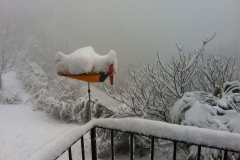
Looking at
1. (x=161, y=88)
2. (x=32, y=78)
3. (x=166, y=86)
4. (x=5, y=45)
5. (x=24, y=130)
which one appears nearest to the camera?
(x=166, y=86)

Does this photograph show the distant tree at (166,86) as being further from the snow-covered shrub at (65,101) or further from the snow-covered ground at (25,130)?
the snow-covered shrub at (65,101)

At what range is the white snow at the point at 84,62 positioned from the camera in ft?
5.33

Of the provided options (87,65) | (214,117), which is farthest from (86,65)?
(214,117)

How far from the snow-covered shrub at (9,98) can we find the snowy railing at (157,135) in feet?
35.6

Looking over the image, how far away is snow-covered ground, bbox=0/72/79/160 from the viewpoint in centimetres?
566

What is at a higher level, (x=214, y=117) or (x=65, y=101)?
(x=214, y=117)

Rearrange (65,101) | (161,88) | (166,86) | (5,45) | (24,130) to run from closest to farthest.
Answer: (166,86) → (161,88) → (24,130) → (65,101) → (5,45)

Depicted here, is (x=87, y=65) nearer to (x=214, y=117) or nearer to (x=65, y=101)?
(x=214, y=117)

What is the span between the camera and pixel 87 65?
162 centimetres

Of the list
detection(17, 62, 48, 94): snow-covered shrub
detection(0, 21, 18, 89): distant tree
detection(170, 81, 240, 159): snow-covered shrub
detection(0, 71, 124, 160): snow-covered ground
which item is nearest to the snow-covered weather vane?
detection(170, 81, 240, 159): snow-covered shrub

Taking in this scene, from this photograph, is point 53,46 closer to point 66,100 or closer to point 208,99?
point 66,100

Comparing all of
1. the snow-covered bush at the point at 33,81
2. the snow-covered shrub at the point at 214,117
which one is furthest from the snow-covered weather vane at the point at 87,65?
the snow-covered bush at the point at 33,81

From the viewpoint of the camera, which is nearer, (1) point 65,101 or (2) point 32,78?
(1) point 65,101

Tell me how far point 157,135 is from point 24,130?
23.5ft
